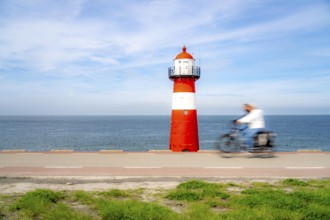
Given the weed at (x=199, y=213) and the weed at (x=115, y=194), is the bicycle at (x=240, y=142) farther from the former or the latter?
the weed at (x=199, y=213)

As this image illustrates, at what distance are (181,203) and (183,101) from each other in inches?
610

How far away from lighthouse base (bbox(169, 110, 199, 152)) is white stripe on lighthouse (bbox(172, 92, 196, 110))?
26 cm

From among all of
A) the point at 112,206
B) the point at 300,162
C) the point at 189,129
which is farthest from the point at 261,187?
the point at 189,129

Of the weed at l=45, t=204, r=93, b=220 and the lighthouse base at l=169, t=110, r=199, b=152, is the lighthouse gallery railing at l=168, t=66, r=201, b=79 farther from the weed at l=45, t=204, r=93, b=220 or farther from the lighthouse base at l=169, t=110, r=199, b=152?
the weed at l=45, t=204, r=93, b=220

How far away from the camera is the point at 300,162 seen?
11.5 meters

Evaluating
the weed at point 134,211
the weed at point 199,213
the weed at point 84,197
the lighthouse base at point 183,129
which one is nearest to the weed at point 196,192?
the weed at point 199,213

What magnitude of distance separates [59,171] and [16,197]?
10.3 ft

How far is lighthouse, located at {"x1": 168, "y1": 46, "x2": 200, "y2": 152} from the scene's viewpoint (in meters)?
21.8

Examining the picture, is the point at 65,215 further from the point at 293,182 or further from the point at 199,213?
the point at 293,182

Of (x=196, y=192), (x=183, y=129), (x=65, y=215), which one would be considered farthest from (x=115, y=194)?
(x=183, y=129)

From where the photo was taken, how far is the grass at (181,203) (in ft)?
18.6

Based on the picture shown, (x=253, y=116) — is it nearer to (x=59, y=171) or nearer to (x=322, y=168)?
(x=322, y=168)

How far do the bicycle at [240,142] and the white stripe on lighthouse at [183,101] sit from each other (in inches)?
350

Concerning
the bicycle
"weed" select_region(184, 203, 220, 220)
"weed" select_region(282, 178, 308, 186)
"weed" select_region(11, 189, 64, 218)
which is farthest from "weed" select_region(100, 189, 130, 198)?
the bicycle
